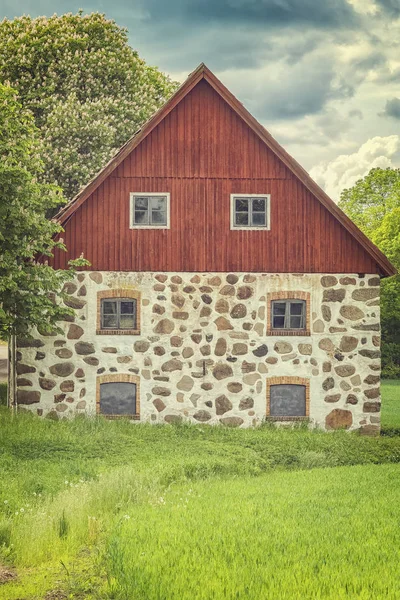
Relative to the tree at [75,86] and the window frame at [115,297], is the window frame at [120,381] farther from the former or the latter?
the tree at [75,86]

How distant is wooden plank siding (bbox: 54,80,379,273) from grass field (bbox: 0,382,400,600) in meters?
4.92

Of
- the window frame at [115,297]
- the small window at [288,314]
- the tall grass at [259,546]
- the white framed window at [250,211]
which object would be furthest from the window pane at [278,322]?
the tall grass at [259,546]

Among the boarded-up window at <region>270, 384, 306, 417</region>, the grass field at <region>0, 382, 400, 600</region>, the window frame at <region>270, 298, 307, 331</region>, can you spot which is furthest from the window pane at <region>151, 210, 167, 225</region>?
the grass field at <region>0, 382, 400, 600</region>

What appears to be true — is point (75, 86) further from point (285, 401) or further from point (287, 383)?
point (285, 401)

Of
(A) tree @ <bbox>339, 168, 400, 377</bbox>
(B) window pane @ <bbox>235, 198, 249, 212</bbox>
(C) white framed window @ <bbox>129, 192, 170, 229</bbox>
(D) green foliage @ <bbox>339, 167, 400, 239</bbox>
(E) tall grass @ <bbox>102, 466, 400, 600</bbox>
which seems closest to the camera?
(E) tall grass @ <bbox>102, 466, 400, 600</bbox>

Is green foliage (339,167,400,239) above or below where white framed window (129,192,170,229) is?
above

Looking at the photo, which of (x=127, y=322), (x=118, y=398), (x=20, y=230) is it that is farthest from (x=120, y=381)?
(x=20, y=230)

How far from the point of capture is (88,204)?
20.4 meters

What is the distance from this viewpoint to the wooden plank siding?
67.1ft

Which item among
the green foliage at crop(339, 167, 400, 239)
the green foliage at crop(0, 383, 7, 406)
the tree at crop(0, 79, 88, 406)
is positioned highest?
the green foliage at crop(339, 167, 400, 239)

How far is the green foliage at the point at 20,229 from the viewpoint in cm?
1706

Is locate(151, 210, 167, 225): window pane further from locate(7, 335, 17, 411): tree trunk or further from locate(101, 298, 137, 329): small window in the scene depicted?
locate(7, 335, 17, 411): tree trunk

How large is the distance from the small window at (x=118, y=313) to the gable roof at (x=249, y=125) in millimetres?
2470

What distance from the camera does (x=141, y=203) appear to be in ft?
67.5
